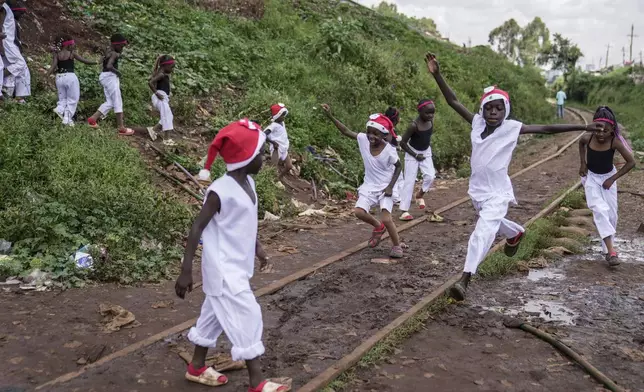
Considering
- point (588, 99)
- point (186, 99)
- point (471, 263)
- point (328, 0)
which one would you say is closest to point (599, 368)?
point (471, 263)

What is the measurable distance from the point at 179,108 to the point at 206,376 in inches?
324

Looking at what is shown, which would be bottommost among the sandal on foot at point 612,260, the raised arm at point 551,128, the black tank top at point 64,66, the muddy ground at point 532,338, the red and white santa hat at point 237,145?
the muddy ground at point 532,338

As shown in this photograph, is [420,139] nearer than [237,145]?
No

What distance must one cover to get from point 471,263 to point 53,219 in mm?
4386

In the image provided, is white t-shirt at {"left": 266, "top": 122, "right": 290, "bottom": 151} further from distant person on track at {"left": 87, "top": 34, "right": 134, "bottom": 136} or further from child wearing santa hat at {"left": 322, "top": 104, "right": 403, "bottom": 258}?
child wearing santa hat at {"left": 322, "top": 104, "right": 403, "bottom": 258}

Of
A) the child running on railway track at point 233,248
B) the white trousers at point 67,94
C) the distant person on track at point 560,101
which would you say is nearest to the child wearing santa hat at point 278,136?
the white trousers at point 67,94

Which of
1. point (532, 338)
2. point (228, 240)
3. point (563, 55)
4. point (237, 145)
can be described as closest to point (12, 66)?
point (237, 145)

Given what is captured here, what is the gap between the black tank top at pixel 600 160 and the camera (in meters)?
7.03

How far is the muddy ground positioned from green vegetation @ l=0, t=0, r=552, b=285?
3.11 m

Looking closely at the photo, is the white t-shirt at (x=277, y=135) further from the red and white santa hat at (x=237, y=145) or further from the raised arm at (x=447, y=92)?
the red and white santa hat at (x=237, y=145)

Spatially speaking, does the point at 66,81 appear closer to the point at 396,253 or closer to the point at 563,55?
the point at 396,253

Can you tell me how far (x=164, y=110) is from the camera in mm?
10195

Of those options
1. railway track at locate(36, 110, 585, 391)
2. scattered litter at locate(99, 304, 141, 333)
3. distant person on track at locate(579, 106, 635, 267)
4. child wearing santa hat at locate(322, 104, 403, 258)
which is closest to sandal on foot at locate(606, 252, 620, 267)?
distant person on track at locate(579, 106, 635, 267)

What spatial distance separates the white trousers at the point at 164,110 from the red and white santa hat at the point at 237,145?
22.6ft
